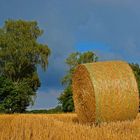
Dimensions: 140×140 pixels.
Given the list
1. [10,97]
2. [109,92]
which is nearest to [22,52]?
[10,97]

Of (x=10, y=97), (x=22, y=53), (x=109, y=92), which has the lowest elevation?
(x=109, y=92)

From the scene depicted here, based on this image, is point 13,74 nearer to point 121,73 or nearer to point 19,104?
point 19,104

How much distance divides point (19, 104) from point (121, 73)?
24140mm

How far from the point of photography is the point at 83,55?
176 feet

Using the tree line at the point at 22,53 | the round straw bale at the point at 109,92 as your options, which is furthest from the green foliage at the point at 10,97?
the round straw bale at the point at 109,92

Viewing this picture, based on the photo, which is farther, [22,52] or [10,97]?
[22,52]

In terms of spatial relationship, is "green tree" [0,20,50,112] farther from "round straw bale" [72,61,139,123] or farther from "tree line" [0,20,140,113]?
"round straw bale" [72,61,139,123]

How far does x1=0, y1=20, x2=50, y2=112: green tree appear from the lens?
48.6m

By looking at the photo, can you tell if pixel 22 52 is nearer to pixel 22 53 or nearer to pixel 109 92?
pixel 22 53

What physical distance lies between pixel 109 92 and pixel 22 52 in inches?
1344

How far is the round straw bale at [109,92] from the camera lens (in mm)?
15109

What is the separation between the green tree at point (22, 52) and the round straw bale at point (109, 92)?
31.6 metres

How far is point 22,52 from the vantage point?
48688 millimetres

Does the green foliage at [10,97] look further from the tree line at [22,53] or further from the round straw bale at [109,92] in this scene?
the round straw bale at [109,92]
